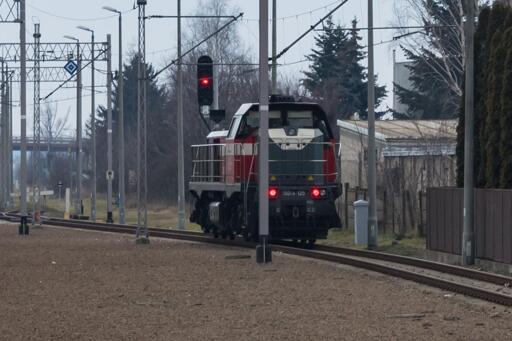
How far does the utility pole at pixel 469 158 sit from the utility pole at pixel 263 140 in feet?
14.8

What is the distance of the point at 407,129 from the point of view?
59375 millimetres

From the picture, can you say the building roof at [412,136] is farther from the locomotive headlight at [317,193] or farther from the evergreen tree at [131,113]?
the evergreen tree at [131,113]

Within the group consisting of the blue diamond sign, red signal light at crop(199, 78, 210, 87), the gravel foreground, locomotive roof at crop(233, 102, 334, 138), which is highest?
the blue diamond sign

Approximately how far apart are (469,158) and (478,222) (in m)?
1.56

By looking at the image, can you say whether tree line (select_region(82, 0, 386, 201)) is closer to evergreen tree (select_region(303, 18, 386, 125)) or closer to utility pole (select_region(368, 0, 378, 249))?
evergreen tree (select_region(303, 18, 386, 125))

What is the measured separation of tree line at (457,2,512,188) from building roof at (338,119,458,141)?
2194 cm

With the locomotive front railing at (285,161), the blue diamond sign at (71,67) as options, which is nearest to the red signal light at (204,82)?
the locomotive front railing at (285,161)

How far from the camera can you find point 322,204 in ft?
104

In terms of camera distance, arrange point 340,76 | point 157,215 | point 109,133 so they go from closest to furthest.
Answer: point 109,133
point 157,215
point 340,76

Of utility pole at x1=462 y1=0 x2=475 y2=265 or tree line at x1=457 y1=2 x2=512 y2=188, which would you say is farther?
tree line at x1=457 y1=2 x2=512 y2=188

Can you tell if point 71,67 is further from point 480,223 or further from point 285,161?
point 480,223

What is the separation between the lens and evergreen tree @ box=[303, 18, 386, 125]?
7856cm

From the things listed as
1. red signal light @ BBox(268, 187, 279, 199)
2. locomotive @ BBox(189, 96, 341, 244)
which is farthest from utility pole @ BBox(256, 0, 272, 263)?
red signal light @ BBox(268, 187, 279, 199)

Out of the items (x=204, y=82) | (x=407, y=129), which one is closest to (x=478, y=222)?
(x=204, y=82)
